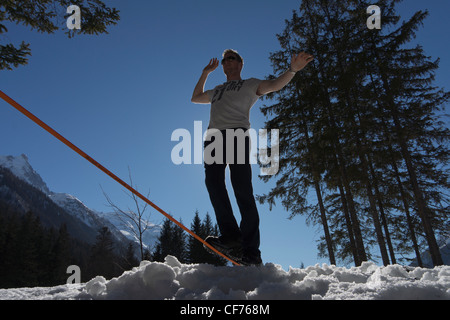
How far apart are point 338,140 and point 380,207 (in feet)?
14.8

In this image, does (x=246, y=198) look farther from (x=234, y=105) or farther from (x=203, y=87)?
(x=203, y=87)

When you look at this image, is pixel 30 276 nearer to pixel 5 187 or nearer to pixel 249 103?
pixel 249 103

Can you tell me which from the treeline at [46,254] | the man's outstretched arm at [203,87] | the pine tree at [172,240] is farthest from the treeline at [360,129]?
the pine tree at [172,240]

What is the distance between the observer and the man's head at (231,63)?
3564 mm

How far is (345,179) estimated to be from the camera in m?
11.7

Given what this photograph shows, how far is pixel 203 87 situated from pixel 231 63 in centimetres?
52

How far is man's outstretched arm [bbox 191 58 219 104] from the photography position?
12.3 ft

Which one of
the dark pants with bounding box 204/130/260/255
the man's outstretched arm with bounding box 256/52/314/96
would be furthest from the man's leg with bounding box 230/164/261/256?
the man's outstretched arm with bounding box 256/52/314/96

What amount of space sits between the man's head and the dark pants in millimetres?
901

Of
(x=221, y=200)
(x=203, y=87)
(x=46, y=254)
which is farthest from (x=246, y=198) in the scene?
(x=46, y=254)

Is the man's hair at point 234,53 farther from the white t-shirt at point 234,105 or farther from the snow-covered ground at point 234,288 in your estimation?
the snow-covered ground at point 234,288

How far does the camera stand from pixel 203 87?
384 cm

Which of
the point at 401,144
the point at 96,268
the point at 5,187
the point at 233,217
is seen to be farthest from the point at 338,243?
the point at 5,187

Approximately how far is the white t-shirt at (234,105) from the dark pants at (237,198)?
0.15 metres
